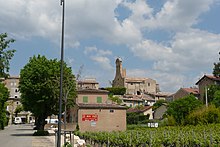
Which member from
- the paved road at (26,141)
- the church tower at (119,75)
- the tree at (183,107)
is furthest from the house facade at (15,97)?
the paved road at (26,141)

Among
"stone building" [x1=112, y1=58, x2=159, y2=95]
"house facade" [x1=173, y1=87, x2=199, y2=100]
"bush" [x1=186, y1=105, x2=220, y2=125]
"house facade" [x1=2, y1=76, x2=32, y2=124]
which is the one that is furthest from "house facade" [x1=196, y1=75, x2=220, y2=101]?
"house facade" [x1=2, y1=76, x2=32, y2=124]

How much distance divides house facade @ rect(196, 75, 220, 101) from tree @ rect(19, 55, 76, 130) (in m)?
41.3

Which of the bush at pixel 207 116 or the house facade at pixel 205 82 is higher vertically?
the house facade at pixel 205 82

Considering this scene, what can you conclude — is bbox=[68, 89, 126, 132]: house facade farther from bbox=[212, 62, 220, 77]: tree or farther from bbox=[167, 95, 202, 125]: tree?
bbox=[212, 62, 220, 77]: tree

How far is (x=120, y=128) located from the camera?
46469 mm

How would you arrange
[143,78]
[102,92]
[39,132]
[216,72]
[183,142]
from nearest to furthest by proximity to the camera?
[183,142]
[39,132]
[102,92]
[216,72]
[143,78]

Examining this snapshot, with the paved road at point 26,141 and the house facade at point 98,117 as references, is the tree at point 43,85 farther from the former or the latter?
the paved road at point 26,141

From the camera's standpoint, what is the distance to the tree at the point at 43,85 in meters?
40.6

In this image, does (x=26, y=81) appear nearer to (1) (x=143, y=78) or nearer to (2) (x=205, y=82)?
(2) (x=205, y=82)

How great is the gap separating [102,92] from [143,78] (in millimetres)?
78473

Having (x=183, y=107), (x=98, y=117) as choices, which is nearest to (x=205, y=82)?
(x=183, y=107)

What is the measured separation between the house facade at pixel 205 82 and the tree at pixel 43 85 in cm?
4129

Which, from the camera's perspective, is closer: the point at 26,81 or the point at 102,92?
the point at 26,81

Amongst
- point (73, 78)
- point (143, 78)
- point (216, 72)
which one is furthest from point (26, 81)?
point (143, 78)
